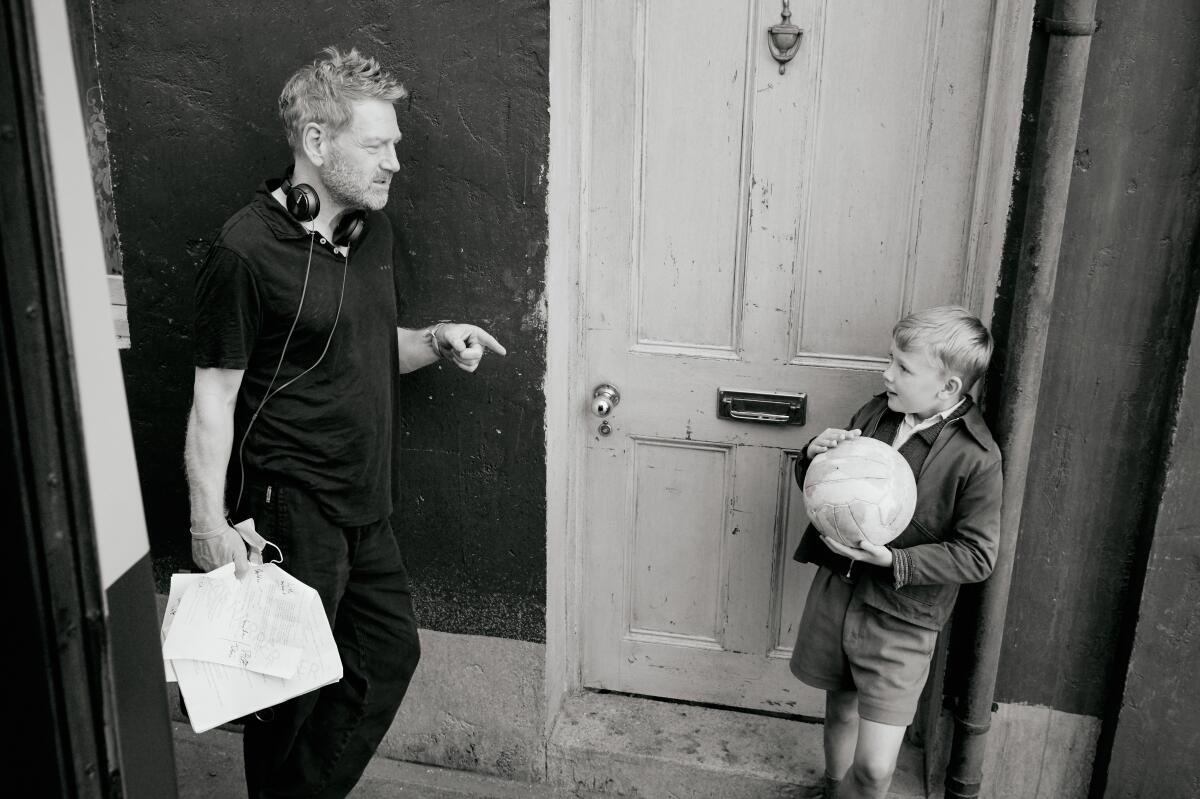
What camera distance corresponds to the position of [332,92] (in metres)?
2.74

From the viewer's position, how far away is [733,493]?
3.57 meters

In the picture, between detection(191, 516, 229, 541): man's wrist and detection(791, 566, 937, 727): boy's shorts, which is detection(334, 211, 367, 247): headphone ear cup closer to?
detection(191, 516, 229, 541): man's wrist

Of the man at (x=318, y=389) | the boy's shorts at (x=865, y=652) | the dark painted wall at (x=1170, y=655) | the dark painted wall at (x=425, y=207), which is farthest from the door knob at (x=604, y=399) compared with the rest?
the dark painted wall at (x=1170, y=655)

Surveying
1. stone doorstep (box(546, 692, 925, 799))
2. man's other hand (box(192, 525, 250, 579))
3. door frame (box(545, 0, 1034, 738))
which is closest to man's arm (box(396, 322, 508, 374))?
door frame (box(545, 0, 1034, 738))

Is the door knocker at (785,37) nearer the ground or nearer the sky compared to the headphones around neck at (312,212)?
nearer the sky

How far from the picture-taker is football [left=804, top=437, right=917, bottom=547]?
8.80 ft

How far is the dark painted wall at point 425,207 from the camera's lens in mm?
3119

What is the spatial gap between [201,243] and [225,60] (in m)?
0.59

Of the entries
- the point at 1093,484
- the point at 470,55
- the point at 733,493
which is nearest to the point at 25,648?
the point at 470,55

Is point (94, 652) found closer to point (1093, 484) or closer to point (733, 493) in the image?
point (733, 493)

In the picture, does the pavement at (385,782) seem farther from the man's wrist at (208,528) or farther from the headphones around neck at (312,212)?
the headphones around neck at (312,212)

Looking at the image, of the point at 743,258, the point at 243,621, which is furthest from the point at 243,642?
the point at 743,258

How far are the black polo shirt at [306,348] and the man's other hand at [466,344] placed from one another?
166 mm

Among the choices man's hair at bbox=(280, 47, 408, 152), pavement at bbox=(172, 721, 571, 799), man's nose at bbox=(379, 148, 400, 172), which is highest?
man's hair at bbox=(280, 47, 408, 152)
